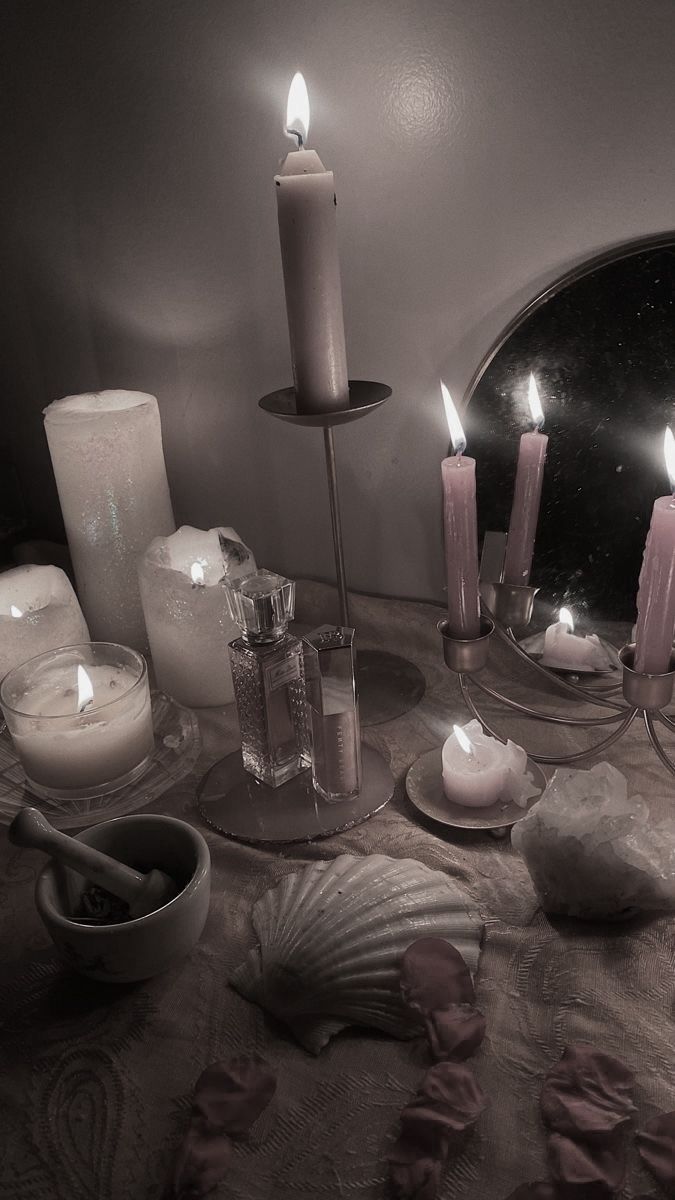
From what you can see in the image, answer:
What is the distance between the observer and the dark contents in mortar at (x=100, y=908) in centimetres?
62

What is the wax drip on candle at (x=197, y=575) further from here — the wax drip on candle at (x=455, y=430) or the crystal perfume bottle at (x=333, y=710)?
the wax drip on candle at (x=455, y=430)

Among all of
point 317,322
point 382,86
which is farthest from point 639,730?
point 382,86

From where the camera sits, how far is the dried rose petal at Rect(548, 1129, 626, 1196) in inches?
19.0

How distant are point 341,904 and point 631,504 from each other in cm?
42

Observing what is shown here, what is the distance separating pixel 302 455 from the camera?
1.05 m

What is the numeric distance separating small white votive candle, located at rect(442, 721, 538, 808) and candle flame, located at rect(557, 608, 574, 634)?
6.4 inches

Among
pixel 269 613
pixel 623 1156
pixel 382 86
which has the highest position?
pixel 382 86

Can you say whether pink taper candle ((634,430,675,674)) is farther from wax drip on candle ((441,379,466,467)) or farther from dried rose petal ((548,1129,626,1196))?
dried rose petal ((548,1129,626,1196))

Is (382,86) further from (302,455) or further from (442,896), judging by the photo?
(442,896)

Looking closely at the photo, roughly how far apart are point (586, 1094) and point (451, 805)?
26 cm

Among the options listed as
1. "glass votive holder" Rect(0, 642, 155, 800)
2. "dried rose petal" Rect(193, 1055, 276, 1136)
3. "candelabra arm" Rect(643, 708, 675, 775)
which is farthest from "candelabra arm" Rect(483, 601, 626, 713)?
"dried rose petal" Rect(193, 1055, 276, 1136)

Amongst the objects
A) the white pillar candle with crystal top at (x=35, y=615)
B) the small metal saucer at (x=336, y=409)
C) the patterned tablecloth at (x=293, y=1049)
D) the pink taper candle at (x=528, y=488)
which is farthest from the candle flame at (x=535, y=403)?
the white pillar candle with crystal top at (x=35, y=615)

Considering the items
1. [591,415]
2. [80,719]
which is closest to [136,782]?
[80,719]

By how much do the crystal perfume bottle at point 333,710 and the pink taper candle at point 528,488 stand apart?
0.65ft
